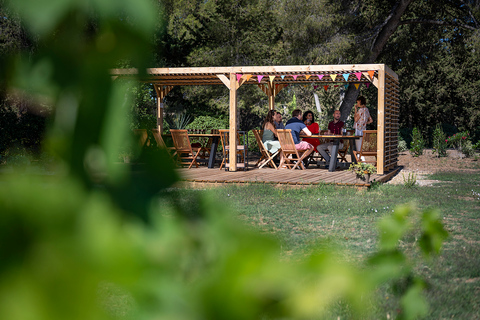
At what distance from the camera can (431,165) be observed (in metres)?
13.6

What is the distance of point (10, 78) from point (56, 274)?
0.52ft

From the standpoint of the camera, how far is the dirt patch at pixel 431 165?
35.2 ft

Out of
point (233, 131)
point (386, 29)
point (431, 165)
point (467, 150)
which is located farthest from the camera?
point (386, 29)

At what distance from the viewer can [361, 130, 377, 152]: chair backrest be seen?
1012cm

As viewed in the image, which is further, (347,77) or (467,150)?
(467,150)

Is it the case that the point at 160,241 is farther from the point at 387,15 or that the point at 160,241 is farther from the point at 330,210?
the point at 387,15

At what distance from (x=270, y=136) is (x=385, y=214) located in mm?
5560

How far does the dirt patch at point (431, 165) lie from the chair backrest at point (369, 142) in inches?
34.2

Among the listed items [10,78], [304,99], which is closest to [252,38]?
[304,99]

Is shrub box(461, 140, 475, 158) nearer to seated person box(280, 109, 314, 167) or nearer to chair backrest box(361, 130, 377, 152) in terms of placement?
chair backrest box(361, 130, 377, 152)

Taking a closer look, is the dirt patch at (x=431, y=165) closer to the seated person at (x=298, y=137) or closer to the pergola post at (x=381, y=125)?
the pergola post at (x=381, y=125)

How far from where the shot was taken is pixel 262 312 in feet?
0.93

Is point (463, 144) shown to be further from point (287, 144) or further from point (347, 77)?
point (287, 144)

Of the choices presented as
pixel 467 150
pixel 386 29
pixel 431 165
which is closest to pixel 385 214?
pixel 431 165
